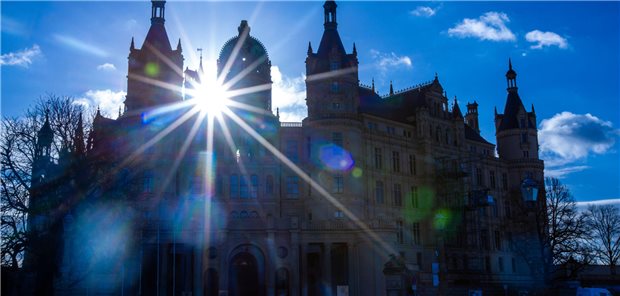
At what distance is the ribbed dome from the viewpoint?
228 ft

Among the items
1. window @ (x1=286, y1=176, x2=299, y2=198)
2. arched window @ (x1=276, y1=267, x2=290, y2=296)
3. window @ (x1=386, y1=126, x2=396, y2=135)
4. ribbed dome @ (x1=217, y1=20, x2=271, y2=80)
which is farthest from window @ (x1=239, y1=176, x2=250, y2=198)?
window @ (x1=386, y1=126, x2=396, y2=135)

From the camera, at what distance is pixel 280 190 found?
2628 inches

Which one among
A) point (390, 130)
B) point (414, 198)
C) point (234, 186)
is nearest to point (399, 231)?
point (414, 198)

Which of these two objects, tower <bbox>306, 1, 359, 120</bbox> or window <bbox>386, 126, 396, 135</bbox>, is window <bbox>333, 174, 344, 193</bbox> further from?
window <bbox>386, 126, 396, 135</bbox>

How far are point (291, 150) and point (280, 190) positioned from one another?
443 centimetres

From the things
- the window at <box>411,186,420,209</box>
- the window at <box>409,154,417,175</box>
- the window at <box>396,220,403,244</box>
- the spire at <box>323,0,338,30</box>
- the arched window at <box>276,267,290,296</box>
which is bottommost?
the arched window at <box>276,267,290,296</box>

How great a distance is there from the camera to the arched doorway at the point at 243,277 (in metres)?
59.1

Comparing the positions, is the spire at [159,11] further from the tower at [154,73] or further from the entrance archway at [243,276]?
the entrance archway at [243,276]

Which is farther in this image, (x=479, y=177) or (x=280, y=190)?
(x=479, y=177)

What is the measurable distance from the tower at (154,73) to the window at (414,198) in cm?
2912

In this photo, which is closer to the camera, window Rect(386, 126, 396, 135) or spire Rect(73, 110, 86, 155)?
spire Rect(73, 110, 86, 155)

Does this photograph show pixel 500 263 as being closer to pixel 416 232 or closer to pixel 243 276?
pixel 416 232

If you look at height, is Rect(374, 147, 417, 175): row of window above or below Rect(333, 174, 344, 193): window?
above

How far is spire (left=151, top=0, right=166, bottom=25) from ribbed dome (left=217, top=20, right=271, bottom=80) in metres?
8.85
